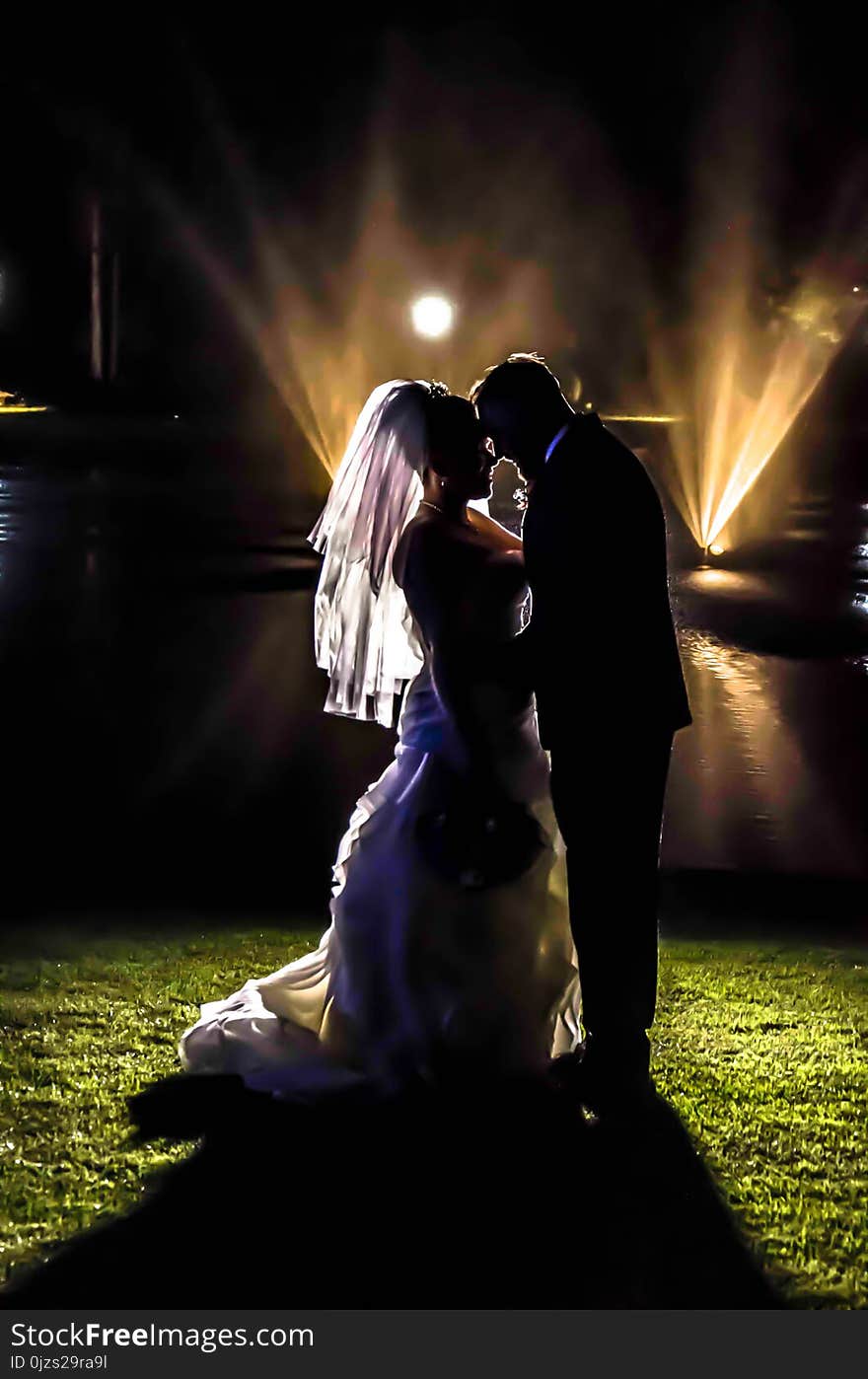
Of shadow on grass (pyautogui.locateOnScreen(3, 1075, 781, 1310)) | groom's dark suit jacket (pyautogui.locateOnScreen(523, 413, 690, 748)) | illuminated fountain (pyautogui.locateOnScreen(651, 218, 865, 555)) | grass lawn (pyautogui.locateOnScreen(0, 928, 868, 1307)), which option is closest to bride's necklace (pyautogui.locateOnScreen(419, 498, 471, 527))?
groom's dark suit jacket (pyautogui.locateOnScreen(523, 413, 690, 748))

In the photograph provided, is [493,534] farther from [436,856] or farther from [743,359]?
[743,359]

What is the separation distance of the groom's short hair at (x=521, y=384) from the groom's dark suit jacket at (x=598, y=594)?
0.45 feet

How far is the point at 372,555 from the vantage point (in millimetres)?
4980

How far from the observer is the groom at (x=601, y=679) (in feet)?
14.2

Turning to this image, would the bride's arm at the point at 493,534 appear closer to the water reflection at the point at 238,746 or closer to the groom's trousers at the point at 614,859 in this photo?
the groom's trousers at the point at 614,859

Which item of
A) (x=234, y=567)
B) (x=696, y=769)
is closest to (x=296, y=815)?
(x=696, y=769)

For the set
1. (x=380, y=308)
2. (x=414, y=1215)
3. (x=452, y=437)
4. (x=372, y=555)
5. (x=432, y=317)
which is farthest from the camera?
(x=380, y=308)

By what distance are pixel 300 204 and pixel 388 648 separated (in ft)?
156

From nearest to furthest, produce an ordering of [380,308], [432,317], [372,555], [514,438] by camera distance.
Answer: [514,438], [372,555], [432,317], [380,308]

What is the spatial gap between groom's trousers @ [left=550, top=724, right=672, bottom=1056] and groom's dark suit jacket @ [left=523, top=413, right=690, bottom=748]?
7cm

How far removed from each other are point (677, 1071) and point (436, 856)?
1132mm

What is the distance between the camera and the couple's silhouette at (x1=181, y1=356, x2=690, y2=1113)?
4.41 m

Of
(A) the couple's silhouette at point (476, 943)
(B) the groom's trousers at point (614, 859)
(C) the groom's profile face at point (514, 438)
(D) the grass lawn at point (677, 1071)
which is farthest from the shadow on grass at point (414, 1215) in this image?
(C) the groom's profile face at point (514, 438)

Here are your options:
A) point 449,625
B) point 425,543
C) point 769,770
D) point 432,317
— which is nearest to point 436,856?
point 449,625
